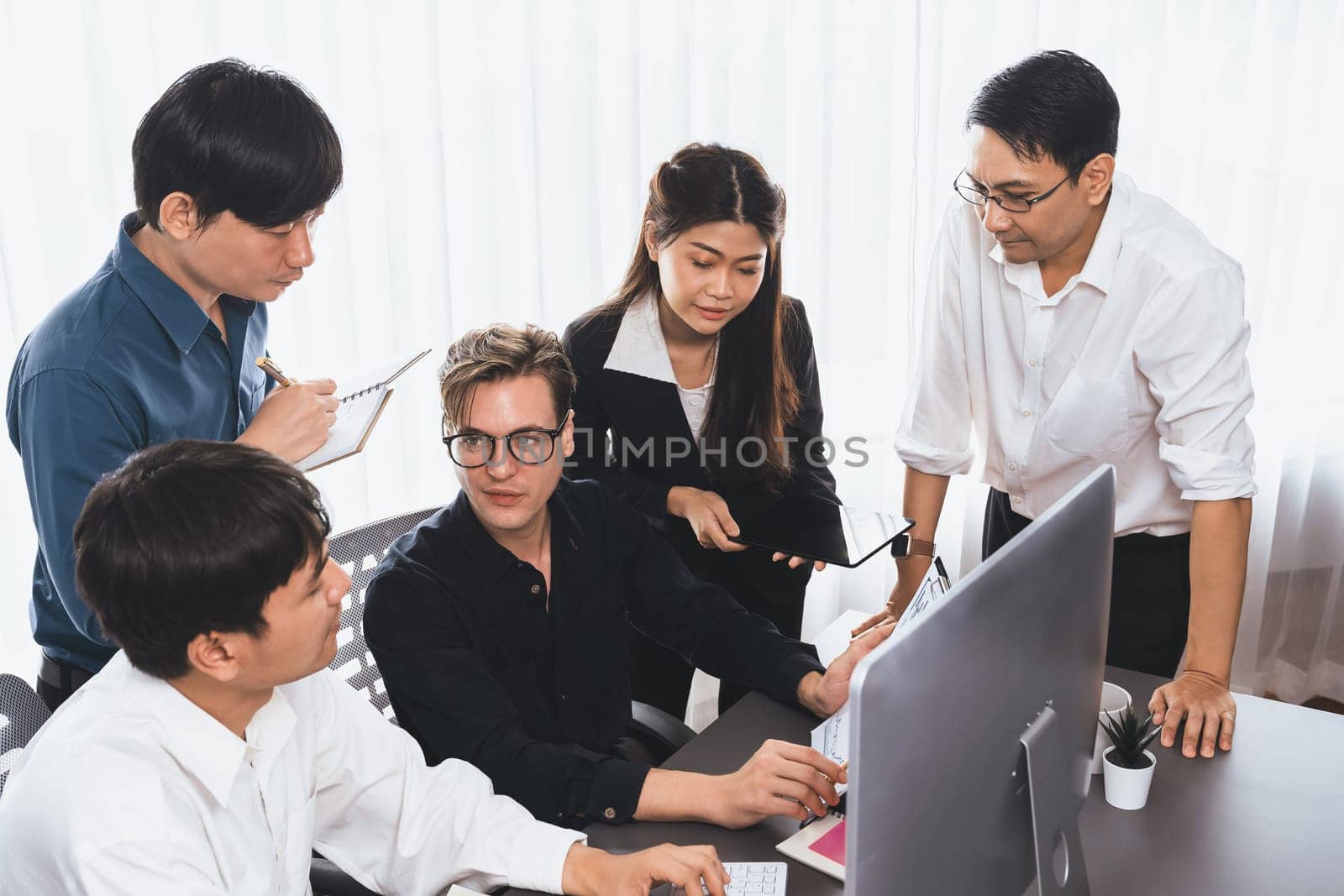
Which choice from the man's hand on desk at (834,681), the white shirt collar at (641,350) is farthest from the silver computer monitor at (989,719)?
the white shirt collar at (641,350)

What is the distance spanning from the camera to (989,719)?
94cm

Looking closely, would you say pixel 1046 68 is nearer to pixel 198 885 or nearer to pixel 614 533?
pixel 614 533

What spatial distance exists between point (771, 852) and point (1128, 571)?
91 centimetres

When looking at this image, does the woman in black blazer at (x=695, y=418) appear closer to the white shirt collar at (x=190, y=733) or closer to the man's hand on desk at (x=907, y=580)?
the man's hand on desk at (x=907, y=580)

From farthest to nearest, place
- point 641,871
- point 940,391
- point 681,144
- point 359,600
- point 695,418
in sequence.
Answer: point 681,144, point 695,418, point 940,391, point 359,600, point 641,871

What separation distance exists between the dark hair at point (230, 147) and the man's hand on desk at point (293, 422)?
0.27 meters

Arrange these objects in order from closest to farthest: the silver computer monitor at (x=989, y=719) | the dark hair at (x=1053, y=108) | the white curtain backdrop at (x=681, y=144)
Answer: the silver computer monitor at (x=989, y=719), the dark hair at (x=1053, y=108), the white curtain backdrop at (x=681, y=144)

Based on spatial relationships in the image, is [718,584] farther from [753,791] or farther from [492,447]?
[753,791]

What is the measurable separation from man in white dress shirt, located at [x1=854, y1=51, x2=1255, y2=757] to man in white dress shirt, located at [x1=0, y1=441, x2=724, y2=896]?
909mm

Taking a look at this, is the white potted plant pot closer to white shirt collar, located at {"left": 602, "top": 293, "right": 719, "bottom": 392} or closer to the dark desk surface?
the dark desk surface

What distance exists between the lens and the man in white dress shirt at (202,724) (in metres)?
1.03

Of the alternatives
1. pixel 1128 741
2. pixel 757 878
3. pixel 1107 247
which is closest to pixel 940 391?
pixel 1107 247

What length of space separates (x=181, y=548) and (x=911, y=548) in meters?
1.29

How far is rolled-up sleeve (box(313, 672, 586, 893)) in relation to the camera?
51.6 inches
